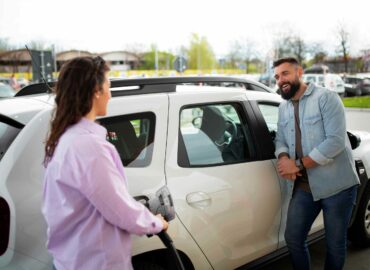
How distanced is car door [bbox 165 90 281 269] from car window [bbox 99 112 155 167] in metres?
0.13

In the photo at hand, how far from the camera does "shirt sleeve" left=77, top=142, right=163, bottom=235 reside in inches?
54.8

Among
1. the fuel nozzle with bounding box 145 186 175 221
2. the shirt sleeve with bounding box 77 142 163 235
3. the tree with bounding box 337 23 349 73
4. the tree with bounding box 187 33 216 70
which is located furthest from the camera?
the tree with bounding box 187 33 216 70

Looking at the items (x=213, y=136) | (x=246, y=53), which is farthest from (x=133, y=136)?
(x=246, y=53)

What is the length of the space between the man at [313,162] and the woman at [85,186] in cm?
148

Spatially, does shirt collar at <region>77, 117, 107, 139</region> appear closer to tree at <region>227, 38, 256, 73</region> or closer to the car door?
the car door

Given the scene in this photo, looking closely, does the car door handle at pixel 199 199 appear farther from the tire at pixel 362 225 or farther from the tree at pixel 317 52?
the tree at pixel 317 52

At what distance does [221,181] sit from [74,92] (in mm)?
1286

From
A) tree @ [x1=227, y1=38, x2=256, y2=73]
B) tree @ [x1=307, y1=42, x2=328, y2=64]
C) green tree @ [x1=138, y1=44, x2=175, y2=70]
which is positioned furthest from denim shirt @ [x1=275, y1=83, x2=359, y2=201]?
green tree @ [x1=138, y1=44, x2=175, y2=70]

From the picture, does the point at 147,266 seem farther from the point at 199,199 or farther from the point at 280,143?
the point at 280,143

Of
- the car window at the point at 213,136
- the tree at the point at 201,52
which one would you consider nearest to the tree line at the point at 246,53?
the tree at the point at 201,52

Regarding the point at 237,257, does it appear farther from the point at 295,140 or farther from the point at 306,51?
the point at 306,51

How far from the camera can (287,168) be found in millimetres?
2689

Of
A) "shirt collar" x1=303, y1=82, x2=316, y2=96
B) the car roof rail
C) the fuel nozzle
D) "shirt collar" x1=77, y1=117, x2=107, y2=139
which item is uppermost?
the car roof rail

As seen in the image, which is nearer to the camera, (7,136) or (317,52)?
(7,136)
